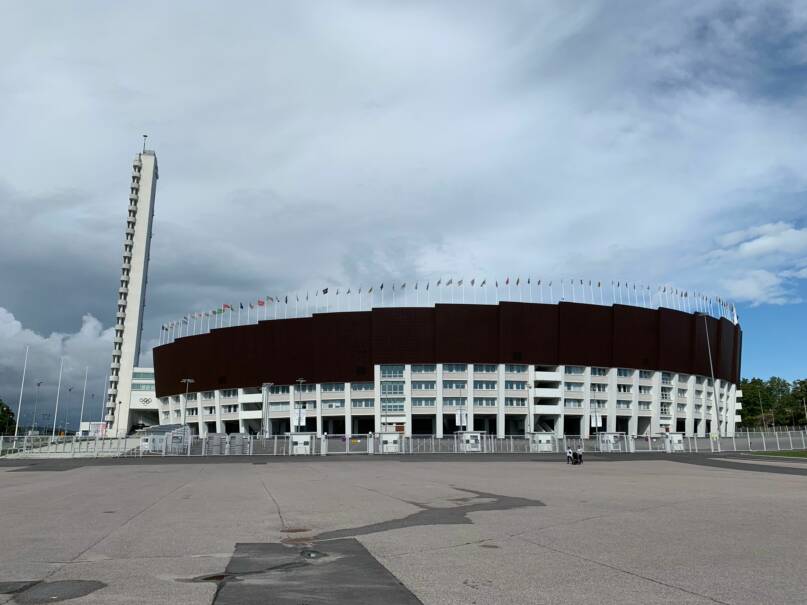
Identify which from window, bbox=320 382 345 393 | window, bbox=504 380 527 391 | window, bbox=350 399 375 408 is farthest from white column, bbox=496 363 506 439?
window, bbox=320 382 345 393

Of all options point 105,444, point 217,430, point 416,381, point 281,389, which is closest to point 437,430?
point 416,381

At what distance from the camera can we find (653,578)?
823 centimetres

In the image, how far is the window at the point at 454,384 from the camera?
120750 mm

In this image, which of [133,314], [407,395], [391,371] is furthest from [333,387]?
[133,314]

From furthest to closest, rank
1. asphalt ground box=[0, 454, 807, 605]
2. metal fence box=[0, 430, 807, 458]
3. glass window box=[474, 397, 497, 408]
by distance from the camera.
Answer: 1. glass window box=[474, 397, 497, 408]
2. metal fence box=[0, 430, 807, 458]
3. asphalt ground box=[0, 454, 807, 605]

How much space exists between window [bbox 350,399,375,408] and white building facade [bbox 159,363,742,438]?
195mm

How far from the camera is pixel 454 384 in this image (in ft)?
397

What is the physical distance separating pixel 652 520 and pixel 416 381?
353 ft

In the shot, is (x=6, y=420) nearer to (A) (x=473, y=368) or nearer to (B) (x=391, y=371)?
(B) (x=391, y=371)

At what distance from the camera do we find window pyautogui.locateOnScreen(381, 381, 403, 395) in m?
121

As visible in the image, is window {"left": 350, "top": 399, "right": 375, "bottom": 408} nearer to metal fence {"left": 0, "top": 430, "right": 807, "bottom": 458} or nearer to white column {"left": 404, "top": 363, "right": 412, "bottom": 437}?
white column {"left": 404, "top": 363, "right": 412, "bottom": 437}

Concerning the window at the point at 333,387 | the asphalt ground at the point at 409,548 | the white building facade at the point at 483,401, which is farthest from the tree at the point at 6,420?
the asphalt ground at the point at 409,548

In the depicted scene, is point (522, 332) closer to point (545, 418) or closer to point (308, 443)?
point (545, 418)

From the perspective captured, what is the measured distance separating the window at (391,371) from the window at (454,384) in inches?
340
